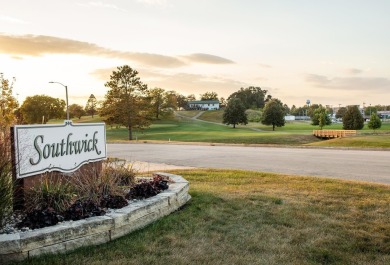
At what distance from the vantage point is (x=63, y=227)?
15.0 ft

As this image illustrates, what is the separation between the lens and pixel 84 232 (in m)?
4.72

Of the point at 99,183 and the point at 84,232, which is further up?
the point at 99,183

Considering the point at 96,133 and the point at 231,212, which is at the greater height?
the point at 96,133

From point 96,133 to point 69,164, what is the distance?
3.29 ft

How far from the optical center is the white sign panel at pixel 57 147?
5383mm

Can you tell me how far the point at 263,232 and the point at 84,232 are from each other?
2.50 m

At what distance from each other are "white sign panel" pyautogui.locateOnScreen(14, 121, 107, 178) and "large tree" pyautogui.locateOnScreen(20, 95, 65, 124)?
67.4m

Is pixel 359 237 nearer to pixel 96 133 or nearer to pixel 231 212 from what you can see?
pixel 231 212

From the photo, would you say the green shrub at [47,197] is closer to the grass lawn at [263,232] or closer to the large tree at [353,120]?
the grass lawn at [263,232]

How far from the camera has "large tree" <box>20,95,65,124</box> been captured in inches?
2801

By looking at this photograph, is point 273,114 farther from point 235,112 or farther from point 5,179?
point 5,179

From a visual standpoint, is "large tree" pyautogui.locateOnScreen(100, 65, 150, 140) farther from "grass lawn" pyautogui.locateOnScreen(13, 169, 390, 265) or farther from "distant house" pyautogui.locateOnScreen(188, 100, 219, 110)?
"distant house" pyautogui.locateOnScreen(188, 100, 219, 110)

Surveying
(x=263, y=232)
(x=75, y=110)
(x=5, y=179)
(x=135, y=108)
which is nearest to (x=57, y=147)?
(x=5, y=179)

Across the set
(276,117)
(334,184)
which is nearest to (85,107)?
(276,117)
